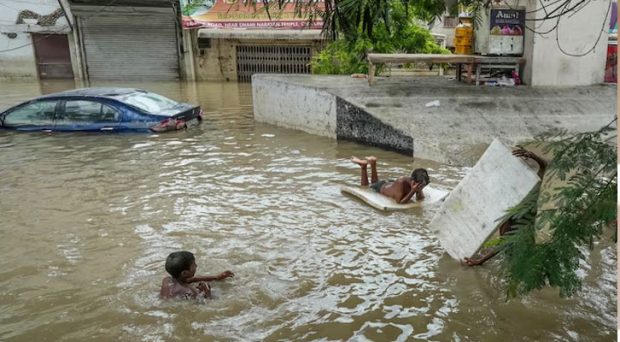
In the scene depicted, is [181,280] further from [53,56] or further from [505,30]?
[53,56]

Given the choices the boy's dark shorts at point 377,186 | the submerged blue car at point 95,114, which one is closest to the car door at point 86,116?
the submerged blue car at point 95,114

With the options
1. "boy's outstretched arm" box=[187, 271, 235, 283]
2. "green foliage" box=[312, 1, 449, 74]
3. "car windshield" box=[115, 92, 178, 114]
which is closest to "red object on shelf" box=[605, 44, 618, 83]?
"green foliage" box=[312, 1, 449, 74]

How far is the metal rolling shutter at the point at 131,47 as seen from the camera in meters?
21.3

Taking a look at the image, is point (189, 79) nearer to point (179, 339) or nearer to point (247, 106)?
point (247, 106)

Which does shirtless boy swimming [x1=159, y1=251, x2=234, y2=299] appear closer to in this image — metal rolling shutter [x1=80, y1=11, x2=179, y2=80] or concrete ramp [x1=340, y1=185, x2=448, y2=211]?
concrete ramp [x1=340, y1=185, x2=448, y2=211]

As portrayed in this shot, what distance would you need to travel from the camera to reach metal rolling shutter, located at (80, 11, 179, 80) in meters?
21.3

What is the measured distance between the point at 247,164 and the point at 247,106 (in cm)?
628

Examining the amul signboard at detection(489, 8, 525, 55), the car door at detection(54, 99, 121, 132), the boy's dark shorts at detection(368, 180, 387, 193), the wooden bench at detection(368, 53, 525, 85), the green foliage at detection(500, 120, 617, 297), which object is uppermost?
the amul signboard at detection(489, 8, 525, 55)

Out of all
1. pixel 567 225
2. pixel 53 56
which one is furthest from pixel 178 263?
pixel 53 56

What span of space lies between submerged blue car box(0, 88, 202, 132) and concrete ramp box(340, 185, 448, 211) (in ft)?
17.4

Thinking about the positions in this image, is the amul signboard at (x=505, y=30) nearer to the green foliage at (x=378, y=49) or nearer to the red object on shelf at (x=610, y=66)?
the red object on shelf at (x=610, y=66)

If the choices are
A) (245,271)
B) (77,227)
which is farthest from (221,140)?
(245,271)

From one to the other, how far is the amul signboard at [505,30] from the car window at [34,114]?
353 inches

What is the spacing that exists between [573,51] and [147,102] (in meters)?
8.69
